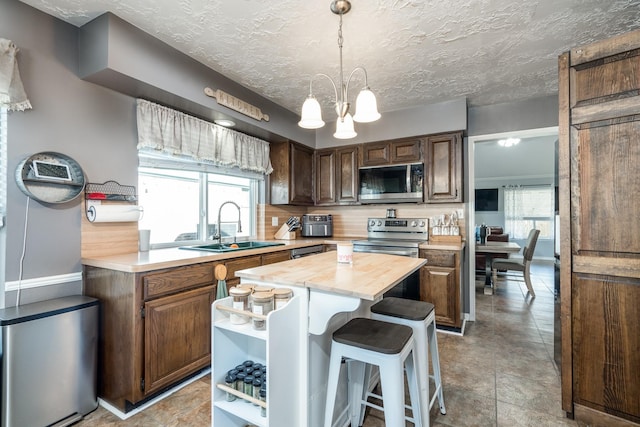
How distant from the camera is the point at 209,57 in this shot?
2.27m

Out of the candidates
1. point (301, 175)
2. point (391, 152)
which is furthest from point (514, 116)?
point (301, 175)

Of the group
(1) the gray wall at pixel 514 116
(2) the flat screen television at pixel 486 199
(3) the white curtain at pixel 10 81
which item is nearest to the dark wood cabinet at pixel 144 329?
(3) the white curtain at pixel 10 81

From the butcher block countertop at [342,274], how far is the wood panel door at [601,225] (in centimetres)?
90

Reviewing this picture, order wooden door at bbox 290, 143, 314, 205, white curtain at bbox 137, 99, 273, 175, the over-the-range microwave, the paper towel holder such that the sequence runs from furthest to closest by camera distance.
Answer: wooden door at bbox 290, 143, 314, 205
the over-the-range microwave
white curtain at bbox 137, 99, 273, 175
the paper towel holder

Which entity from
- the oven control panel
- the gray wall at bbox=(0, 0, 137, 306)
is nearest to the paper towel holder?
the gray wall at bbox=(0, 0, 137, 306)

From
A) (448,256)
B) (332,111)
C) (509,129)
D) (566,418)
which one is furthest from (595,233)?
(332,111)

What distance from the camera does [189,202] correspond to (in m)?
2.82

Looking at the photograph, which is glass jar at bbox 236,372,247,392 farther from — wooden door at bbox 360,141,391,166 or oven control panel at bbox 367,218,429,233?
wooden door at bbox 360,141,391,166

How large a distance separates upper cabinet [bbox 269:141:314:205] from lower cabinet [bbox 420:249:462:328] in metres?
1.63

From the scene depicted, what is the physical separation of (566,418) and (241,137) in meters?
3.37

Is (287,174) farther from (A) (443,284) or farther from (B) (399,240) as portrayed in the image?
(A) (443,284)

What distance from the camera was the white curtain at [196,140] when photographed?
2275 mm

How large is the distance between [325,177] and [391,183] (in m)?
0.92

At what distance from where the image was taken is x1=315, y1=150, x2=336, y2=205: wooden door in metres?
3.91
